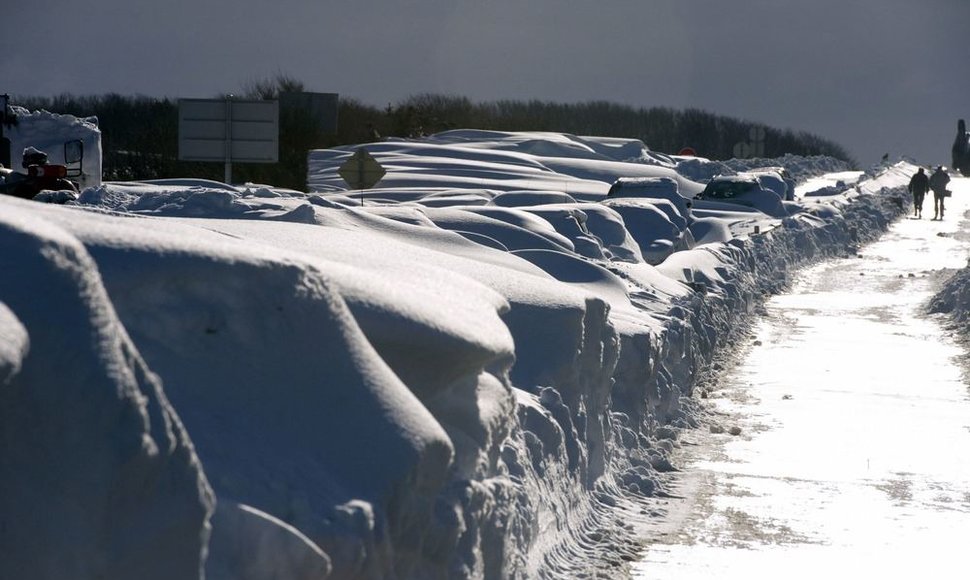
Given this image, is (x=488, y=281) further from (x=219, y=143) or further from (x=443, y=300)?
(x=219, y=143)

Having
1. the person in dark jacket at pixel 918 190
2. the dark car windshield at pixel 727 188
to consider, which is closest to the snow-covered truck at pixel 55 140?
the dark car windshield at pixel 727 188

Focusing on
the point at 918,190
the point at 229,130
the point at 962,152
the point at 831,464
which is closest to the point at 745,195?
the point at 918,190

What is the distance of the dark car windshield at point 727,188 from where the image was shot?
120ft

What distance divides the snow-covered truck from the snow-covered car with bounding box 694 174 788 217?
16.4 m

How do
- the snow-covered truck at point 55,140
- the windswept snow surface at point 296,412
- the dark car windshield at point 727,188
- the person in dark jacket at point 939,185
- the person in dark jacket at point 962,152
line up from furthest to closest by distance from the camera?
the person in dark jacket at point 962,152, the person in dark jacket at point 939,185, the dark car windshield at point 727,188, the snow-covered truck at point 55,140, the windswept snow surface at point 296,412

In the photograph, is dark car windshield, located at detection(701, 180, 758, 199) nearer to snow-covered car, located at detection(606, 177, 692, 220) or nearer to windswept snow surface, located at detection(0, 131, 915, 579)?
snow-covered car, located at detection(606, 177, 692, 220)

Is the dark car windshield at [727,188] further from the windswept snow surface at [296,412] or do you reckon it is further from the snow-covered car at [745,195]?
the windswept snow surface at [296,412]

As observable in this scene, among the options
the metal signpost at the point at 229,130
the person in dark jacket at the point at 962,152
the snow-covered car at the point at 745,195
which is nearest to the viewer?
the metal signpost at the point at 229,130

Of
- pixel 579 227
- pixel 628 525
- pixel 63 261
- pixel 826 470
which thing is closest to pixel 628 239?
pixel 579 227

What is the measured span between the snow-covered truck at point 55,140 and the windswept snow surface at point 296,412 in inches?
620

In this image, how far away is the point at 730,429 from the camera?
11.4 m

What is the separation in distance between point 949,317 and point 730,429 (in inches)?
346

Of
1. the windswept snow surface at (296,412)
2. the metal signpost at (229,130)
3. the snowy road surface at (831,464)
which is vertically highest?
the metal signpost at (229,130)

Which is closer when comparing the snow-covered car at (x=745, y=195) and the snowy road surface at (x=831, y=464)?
the snowy road surface at (x=831, y=464)
